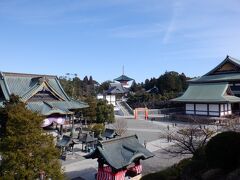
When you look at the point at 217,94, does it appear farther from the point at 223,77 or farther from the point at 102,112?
the point at 102,112

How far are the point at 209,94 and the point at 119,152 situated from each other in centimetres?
2909

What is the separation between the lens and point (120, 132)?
29531 millimetres

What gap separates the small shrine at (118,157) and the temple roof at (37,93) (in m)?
15.1

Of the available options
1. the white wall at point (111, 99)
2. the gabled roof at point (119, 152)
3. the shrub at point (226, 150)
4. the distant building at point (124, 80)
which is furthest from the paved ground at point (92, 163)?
the distant building at point (124, 80)

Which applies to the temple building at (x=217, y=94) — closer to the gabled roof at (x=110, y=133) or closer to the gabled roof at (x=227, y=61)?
the gabled roof at (x=227, y=61)

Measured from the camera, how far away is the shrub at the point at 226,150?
10102 millimetres

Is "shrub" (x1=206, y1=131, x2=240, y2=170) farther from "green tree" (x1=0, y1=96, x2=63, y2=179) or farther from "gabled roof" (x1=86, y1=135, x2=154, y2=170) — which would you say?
"green tree" (x1=0, y1=96, x2=63, y2=179)

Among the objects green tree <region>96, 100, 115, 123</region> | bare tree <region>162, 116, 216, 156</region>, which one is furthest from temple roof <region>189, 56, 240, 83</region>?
bare tree <region>162, 116, 216, 156</region>

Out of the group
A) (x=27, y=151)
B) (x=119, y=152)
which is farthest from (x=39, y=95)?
(x=27, y=151)

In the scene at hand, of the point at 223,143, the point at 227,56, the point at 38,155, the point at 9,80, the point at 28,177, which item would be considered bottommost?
the point at 28,177

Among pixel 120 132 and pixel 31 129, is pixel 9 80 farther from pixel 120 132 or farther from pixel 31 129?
pixel 31 129

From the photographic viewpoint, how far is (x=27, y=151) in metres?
13.0

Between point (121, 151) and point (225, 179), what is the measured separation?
8170 mm

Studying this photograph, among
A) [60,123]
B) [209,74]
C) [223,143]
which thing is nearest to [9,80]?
[60,123]
